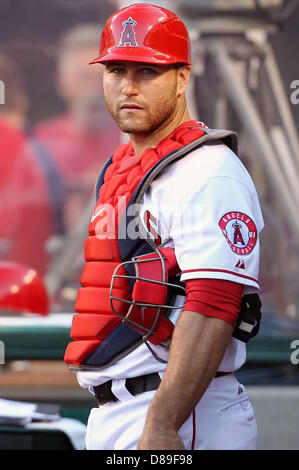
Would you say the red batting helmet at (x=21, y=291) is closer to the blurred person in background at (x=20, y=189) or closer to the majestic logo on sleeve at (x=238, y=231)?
the blurred person in background at (x=20, y=189)

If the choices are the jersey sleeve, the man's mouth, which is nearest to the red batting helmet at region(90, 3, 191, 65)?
the man's mouth

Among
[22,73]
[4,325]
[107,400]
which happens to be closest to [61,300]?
[4,325]

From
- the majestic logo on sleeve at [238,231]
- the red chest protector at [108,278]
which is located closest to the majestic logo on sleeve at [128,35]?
the red chest protector at [108,278]

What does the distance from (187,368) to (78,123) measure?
4396 mm

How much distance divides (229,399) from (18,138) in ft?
14.0

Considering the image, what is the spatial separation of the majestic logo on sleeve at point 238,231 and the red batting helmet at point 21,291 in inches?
90.9

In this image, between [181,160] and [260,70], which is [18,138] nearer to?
[260,70]

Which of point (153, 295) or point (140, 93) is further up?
point (140, 93)

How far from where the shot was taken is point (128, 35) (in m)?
2.52

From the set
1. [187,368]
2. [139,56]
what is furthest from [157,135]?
[187,368]

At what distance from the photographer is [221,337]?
2229mm

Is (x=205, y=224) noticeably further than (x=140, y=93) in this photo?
No

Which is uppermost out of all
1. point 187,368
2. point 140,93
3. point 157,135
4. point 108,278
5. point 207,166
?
point 140,93

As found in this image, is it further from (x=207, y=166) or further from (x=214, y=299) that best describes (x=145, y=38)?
(x=214, y=299)
